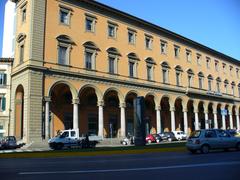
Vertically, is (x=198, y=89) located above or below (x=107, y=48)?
below

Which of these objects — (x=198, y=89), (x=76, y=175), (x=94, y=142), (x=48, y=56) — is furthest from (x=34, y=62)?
(x=198, y=89)

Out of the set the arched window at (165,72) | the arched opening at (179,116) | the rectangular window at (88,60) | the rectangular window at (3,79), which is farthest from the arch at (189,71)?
the rectangular window at (3,79)

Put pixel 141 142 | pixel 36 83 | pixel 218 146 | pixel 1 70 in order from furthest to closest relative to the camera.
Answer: pixel 1 70 < pixel 36 83 < pixel 141 142 < pixel 218 146

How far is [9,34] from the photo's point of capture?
184ft

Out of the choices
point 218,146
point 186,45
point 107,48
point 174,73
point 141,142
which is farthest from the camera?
point 186,45

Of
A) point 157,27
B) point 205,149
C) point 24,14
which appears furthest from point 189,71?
point 205,149

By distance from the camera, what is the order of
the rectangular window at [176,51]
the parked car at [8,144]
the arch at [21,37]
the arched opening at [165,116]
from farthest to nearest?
1. the rectangular window at [176,51]
2. the arched opening at [165,116]
3. the arch at [21,37]
4. the parked car at [8,144]

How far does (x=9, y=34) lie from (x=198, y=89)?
34.9 m

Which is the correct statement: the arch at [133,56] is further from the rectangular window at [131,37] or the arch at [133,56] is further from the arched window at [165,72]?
the arched window at [165,72]

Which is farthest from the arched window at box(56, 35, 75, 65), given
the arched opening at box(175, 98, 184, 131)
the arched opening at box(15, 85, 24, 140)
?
the arched opening at box(175, 98, 184, 131)

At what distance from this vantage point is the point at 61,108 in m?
36.7

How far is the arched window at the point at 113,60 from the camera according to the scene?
3906 cm

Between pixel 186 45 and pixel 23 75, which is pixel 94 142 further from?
pixel 186 45

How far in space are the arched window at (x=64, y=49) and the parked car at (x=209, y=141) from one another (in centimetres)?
1966
